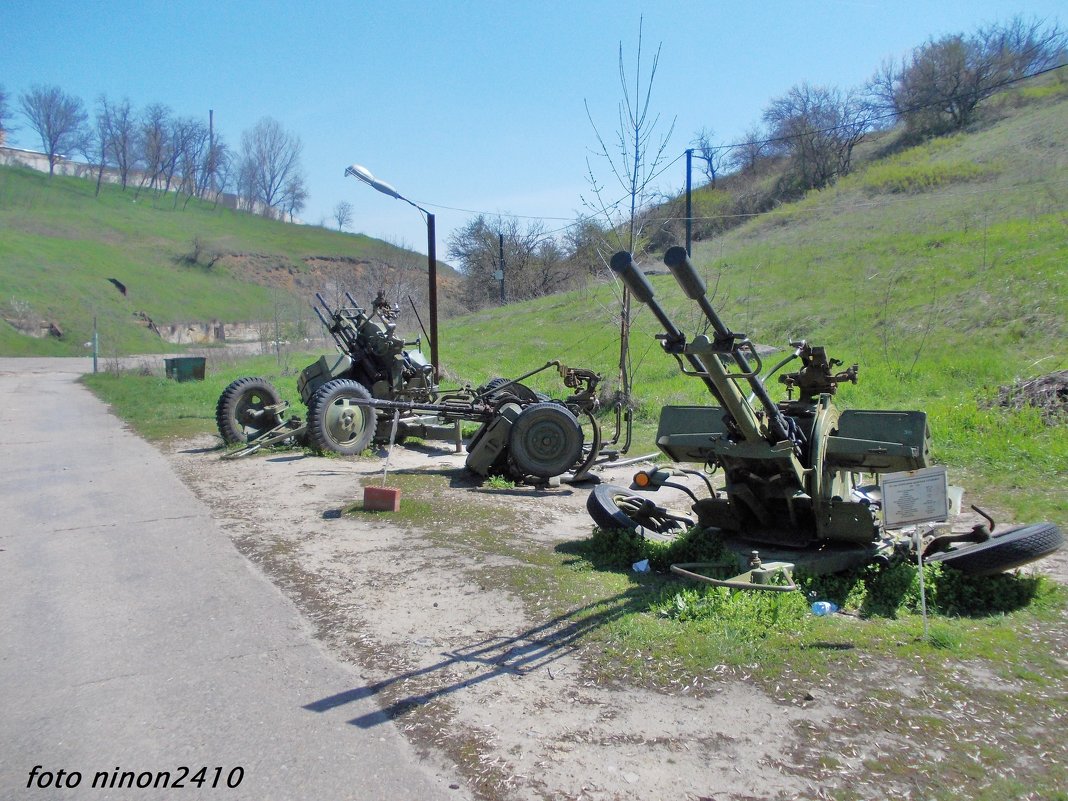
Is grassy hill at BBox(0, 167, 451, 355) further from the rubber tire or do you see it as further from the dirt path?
the rubber tire

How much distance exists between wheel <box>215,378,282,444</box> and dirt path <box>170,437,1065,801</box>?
5588mm

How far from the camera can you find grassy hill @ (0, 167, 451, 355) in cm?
5225

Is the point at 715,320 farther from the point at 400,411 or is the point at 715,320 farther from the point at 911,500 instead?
the point at 400,411

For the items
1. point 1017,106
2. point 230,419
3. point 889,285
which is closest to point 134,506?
point 230,419

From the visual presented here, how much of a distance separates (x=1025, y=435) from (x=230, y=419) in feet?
37.5

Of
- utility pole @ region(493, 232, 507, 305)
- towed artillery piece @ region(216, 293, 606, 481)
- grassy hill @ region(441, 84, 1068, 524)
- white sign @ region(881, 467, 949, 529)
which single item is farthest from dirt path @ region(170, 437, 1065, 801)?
utility pole @ region(493, 232, 507, 305)

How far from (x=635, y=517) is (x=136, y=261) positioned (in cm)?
6641

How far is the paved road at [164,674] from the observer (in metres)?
3.90

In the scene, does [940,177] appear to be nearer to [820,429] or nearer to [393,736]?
[820,429]

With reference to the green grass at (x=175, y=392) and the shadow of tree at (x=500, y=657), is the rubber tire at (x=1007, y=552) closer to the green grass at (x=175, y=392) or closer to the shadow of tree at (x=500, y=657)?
the shadow of tree at (x=500, y=657)

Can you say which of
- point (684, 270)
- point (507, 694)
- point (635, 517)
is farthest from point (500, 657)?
point (635, 517)

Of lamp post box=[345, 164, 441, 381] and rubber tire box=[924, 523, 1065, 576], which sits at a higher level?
lamp post box=[345, 164, 441, 381]

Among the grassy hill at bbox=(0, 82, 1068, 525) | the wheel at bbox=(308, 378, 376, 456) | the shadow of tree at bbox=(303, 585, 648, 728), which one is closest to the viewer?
the shadow of tree at bbox=(303, 585, 648, 728)

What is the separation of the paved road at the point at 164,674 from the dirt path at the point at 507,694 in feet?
0.74
